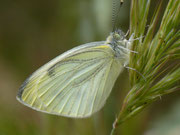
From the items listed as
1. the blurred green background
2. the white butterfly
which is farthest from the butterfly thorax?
the blurred green background

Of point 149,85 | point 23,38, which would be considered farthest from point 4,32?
point 149,85

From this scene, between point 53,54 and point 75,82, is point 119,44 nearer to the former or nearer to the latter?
point 75,82

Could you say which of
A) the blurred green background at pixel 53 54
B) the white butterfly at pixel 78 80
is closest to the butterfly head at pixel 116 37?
the white butterfly at pixel 78 80

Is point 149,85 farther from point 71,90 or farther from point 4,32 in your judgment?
point 4,32

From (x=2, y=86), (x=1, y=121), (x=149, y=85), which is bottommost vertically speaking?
(x=2, y=86)

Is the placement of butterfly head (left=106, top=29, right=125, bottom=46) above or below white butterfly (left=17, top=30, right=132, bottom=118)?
A: above

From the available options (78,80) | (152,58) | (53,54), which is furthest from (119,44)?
(53,54)

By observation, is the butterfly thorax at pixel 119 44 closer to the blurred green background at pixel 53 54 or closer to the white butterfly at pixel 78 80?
the white butterfly at pixel 78 80

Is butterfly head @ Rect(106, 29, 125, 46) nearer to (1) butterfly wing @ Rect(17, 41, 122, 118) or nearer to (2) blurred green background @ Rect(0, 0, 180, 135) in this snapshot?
(1) butterfly wing @ Rect(17, 41, 122, 118)
